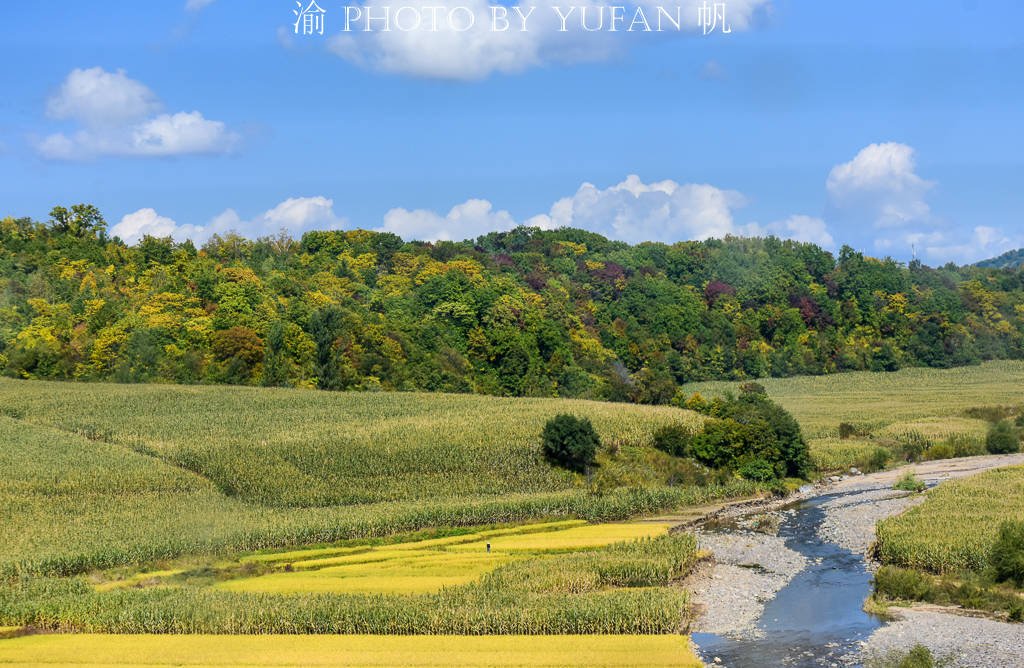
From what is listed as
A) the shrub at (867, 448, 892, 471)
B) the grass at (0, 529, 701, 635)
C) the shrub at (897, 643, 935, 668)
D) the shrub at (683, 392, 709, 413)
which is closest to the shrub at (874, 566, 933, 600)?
the shrub at (897, 643, 935, 668)

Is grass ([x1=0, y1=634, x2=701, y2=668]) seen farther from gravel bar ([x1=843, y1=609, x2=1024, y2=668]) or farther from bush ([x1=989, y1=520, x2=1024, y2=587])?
bush ([x1=989, y1=520, x2=1024, y2=587])

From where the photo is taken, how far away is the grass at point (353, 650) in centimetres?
3709

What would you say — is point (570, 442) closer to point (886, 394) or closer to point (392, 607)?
point (392, 607)

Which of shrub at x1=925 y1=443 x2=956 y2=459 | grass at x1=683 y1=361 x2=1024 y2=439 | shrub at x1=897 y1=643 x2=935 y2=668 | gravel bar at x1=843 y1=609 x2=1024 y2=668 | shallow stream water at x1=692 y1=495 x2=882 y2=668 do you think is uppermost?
grass at x1=683 y1=361 x2=1024 y2=439

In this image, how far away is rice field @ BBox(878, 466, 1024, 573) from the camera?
161 ft

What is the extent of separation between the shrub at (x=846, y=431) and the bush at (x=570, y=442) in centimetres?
3506

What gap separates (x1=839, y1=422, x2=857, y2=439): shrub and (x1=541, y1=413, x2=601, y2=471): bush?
115 feet

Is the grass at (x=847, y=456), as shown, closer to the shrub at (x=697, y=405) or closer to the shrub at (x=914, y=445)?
the shrub at (x=914, y=445)

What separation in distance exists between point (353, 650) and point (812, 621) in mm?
20259

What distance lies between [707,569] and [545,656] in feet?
62.4

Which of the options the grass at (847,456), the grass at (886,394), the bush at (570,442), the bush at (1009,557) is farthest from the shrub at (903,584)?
the grass at (886,394)

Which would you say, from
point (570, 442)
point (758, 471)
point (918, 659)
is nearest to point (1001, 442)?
point (758, 471)

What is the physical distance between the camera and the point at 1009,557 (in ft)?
150

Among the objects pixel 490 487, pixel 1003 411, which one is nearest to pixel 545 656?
pixel 490 487
